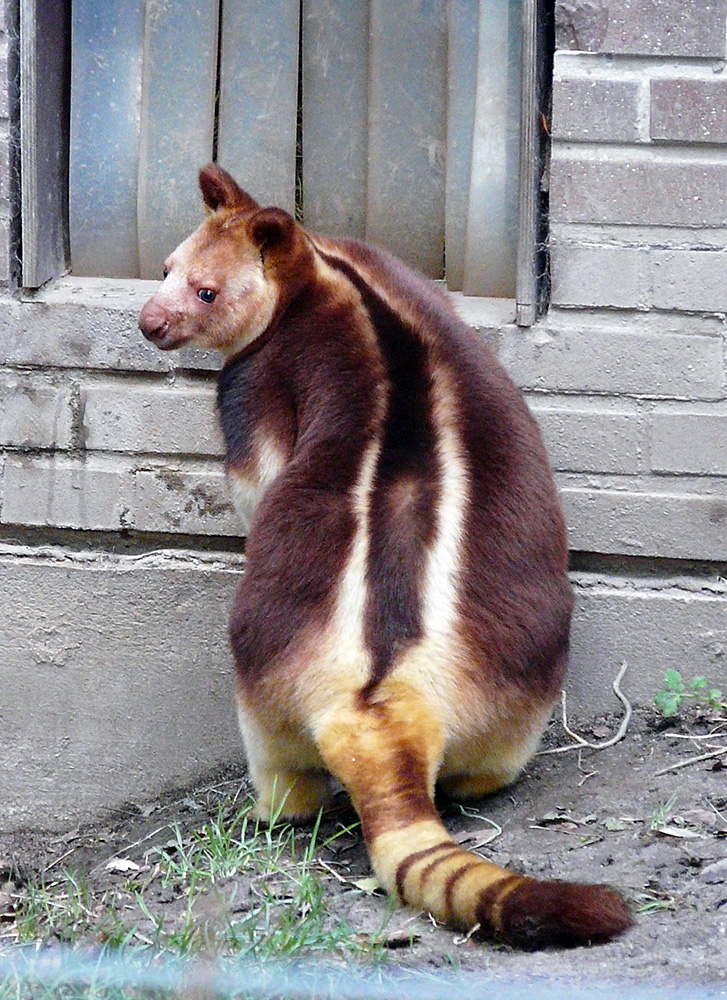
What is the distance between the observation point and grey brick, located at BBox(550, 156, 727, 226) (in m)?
3.77

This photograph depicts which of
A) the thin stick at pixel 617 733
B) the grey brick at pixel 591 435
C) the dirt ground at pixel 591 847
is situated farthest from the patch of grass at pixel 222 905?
the grey brick at pixel 591 435

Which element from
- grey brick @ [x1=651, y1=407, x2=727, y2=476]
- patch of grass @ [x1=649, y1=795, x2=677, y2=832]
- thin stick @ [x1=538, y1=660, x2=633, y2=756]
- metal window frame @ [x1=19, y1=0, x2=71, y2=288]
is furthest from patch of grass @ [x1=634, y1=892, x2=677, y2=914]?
metal window frame @ [x1=19, y1=0, x2=71, y2=288]

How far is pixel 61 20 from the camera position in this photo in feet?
14.0

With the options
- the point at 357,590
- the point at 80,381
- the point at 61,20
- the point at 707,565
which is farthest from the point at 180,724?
the point at 61,20

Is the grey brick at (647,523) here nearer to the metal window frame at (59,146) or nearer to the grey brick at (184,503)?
the metal window frame at (59,146)

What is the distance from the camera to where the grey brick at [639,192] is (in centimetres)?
377

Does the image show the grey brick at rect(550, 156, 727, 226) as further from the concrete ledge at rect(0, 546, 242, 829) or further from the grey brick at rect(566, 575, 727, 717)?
the concrete ledge at rect(0, 546, 242, 829)

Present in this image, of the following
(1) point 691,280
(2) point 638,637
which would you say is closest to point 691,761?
(2) point 638,637

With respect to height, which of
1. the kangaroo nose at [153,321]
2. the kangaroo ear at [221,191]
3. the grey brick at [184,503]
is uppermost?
the kangaroo ear at [221,191]

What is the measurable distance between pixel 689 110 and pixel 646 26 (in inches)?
10.7

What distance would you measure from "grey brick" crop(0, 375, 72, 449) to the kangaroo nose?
0.78 meters

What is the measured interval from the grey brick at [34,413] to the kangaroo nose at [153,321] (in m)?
0.78

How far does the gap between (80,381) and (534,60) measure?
5.82 ft

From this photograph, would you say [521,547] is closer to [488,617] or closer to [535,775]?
[488,617]
